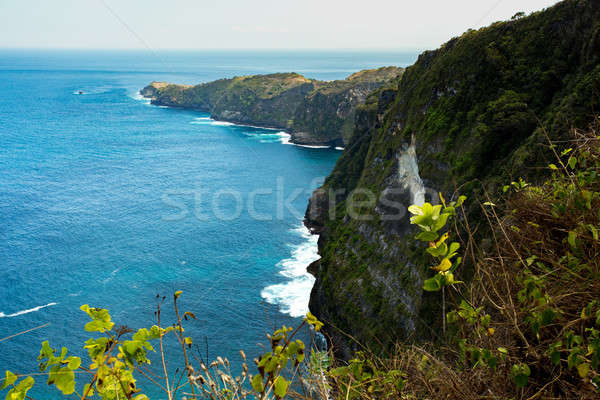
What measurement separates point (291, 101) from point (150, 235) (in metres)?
99.7

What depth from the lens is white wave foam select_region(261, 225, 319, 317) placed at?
157ft

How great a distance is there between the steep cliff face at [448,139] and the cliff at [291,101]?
79.0 m

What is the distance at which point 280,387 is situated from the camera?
11.9 ft

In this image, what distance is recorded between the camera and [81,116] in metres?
151

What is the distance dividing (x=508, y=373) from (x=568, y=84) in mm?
31286

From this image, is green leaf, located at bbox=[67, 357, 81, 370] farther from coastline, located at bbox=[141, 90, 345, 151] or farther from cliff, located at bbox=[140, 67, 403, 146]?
coastline, located at bbox=[141, 90, 345, 151]

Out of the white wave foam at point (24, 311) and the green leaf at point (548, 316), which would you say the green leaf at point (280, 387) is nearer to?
the green leaf at point (548, 316)

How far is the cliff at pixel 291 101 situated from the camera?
128 metres

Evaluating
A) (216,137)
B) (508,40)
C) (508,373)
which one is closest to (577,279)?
(508,373)

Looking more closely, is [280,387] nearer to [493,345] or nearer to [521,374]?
[521,374]

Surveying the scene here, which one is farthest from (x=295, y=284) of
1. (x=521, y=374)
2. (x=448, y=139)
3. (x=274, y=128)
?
(x=274, y=128)

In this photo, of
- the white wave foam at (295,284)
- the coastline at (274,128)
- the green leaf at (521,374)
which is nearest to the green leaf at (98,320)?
the green leaf at (521,374)

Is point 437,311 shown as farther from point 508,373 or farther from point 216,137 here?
point 216,137

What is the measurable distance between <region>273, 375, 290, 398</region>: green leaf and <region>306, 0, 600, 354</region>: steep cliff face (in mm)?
22075
